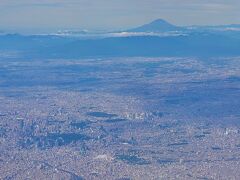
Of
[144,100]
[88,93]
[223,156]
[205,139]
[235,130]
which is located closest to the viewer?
[223,156]

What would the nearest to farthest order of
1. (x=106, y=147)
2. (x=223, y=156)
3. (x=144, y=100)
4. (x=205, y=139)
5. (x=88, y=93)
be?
(x=223, y=156) → (x=106, y=147) → (x=205, y=139) → (x=144, y=100) → (x=88, y=93)

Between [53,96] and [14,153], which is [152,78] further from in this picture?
[14,153]

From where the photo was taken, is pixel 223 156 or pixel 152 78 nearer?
pixel 223 156

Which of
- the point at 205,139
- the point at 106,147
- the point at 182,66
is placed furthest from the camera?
the point at 182,66

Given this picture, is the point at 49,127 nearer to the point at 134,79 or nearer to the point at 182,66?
the point at 134,79

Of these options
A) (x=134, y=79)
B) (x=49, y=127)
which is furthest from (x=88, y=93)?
(x=49, y=127)

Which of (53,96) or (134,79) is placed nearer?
(53,96)

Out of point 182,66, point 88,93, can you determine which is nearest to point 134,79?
point 88,93

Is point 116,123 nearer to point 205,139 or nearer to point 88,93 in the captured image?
point 205,139

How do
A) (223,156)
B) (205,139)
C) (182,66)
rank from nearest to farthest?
(223,156)
(205,139)
(182,66)
